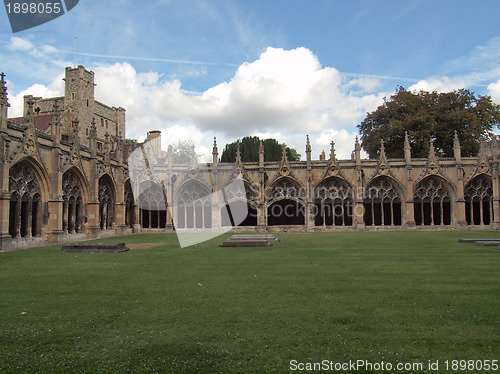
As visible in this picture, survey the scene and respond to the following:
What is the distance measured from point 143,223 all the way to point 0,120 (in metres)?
17.7

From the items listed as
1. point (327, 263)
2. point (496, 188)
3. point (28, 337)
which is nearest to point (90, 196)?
point (327, 263)

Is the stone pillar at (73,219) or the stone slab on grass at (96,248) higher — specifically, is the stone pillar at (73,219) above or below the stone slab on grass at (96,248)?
above

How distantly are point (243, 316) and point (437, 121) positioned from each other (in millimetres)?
39144

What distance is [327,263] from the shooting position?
12000 millimetres

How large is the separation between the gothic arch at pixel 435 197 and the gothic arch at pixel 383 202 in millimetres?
1476

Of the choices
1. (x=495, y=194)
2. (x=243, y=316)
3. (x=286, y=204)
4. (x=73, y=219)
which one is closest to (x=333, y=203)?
(x=286, y=204)

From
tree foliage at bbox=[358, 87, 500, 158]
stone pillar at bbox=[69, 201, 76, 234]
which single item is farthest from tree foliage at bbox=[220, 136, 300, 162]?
stone pillar at bbox=[69, 201, 76, 234]

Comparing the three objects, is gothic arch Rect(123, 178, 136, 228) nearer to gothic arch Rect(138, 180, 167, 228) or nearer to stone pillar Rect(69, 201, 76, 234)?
gothic arch Rect(138, 180, 167, 228)

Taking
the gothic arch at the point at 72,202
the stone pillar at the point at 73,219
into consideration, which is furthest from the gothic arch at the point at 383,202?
the stone pillar at the point at 73,219

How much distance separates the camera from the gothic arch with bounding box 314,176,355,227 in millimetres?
32725

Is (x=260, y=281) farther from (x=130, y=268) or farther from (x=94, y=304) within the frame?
(x=130, y=268)

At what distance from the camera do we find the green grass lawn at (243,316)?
181 inches

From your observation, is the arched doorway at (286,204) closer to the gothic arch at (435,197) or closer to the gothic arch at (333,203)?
the gothic arch at (333,203)

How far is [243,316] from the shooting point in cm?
620
